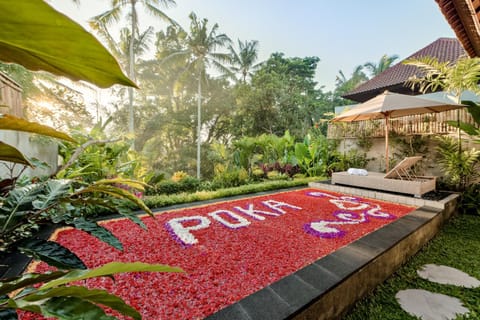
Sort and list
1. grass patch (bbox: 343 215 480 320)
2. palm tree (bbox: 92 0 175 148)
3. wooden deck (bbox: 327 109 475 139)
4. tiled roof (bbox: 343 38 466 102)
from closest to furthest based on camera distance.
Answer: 1. grass patch (bbox: 343 215 480 320)
2. wooden deck (bbox: 327 109 475 139)
3. tiled roof (bbox: 343 38 466 102)
4. palm tree (bbox: 92 0 175 148)

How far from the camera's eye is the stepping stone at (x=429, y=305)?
180cm

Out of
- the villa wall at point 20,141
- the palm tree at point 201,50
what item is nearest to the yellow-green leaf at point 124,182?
the villa wall at point 20,141

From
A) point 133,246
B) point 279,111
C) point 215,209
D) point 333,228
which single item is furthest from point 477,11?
point 279,111

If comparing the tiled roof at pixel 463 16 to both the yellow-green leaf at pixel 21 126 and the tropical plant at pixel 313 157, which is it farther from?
the tropical plant at pixel 313 157

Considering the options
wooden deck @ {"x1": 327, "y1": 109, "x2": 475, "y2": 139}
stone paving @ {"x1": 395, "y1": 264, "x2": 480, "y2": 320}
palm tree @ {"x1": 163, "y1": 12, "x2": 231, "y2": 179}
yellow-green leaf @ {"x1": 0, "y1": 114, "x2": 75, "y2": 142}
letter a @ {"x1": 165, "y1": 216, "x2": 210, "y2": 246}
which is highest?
palm tree @ {"x1": 163, "y1": 12, "x2": 231, "y2": 179}

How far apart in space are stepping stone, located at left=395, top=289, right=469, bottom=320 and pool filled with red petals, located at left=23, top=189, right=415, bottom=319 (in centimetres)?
70

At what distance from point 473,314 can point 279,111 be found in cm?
1492

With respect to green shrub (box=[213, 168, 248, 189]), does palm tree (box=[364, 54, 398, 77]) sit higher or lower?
higher

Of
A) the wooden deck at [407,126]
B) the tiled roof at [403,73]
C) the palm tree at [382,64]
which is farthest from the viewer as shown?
the palm tree at [382,64]

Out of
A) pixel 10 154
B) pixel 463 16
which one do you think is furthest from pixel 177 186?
pixel 463 16

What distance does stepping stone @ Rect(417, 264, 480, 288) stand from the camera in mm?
2221

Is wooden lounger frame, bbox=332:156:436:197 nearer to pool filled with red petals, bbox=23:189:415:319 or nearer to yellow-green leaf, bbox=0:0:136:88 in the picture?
pool filled with red petals, bbox=23:189:415:319

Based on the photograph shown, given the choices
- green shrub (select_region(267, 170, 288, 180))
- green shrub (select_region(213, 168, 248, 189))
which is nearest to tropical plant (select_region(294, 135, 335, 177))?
green shrub (select_region(267, 170, 288, 180))

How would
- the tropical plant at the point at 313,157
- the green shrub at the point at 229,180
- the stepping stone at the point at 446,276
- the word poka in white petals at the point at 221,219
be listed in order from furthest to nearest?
the tropical plant at the point at 313,157 → the green shrub at the point at 229,180 → the word poka in white petals at the point at 221,219 → the stepping stone at the point at 446,276
